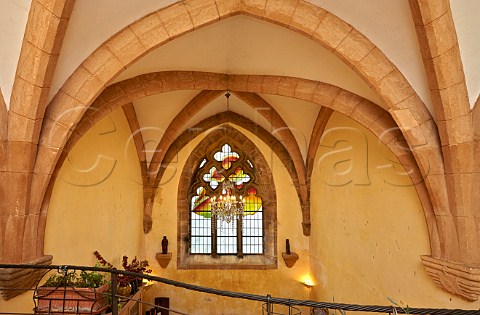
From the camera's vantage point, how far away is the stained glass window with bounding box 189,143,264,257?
323 inches

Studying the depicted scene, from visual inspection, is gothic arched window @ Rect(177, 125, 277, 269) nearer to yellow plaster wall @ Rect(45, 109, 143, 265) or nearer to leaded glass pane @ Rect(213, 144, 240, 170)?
leaded glass pane @ Rect(213, 144, 240, 170)

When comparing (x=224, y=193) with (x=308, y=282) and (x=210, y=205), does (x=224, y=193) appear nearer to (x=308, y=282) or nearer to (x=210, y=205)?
(x=210, y=205)

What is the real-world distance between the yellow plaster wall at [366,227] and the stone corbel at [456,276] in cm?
18

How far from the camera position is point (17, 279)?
3.27 metres

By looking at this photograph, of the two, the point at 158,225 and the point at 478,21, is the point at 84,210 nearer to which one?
the point at 158,225

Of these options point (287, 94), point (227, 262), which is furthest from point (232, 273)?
point (287, 94)

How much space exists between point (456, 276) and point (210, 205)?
18.6ft

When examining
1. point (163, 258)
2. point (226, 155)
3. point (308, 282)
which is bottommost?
point (308, 282)

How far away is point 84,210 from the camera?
16.0ft

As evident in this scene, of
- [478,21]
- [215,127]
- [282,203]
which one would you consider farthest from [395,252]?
[215,127]

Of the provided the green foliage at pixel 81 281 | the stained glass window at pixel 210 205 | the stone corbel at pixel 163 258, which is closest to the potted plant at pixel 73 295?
the green foliage at pixel 81 281

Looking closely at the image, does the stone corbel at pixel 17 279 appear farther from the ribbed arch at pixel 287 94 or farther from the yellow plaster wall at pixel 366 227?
the yellow plaster wall at pixel 366 227

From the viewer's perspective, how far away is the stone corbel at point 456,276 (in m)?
3.07

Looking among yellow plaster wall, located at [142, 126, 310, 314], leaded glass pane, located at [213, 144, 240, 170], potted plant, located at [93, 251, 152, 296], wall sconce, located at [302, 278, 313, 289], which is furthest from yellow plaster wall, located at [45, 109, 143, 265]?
wall sconce, located at [302, 278, 313, 289]
